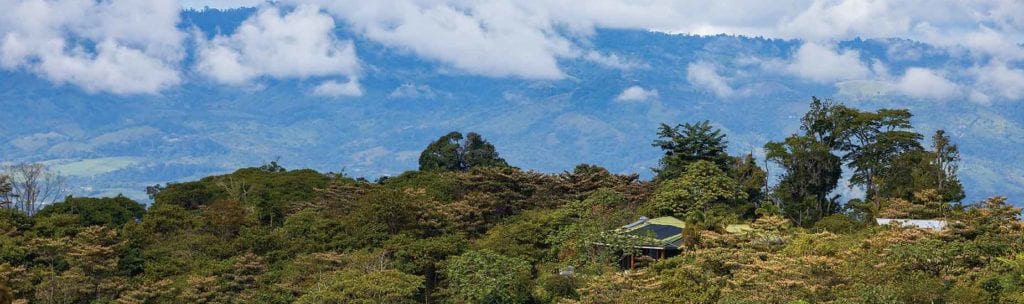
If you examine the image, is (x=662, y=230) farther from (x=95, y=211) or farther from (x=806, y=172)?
(x=95, y=211)

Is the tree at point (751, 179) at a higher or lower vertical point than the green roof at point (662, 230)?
higher

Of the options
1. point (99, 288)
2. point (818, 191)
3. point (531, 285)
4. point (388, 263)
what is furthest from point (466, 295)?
point (818, 191)

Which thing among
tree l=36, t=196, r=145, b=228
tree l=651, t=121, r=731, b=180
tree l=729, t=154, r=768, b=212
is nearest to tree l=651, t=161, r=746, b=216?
tree l=729, t=154, r=768, b=212

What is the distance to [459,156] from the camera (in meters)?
81.0

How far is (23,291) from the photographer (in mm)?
40625

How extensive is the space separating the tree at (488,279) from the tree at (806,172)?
630 inches

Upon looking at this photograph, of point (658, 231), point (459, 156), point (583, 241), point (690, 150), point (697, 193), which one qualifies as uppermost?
point (459, 156)

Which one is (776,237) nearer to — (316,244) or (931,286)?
(931,286)

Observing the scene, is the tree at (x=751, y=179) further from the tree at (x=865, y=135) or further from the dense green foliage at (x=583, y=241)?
the tree at (x=865, y=135)

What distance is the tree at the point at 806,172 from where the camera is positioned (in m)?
49.6

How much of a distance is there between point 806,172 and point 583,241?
15.6m

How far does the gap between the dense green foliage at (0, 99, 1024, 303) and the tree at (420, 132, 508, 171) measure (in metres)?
17.6

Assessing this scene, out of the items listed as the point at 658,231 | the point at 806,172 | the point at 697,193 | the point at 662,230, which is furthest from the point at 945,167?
the point at 658,231

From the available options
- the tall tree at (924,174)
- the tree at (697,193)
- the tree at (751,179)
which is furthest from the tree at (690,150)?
the tall tree at (924,174)
